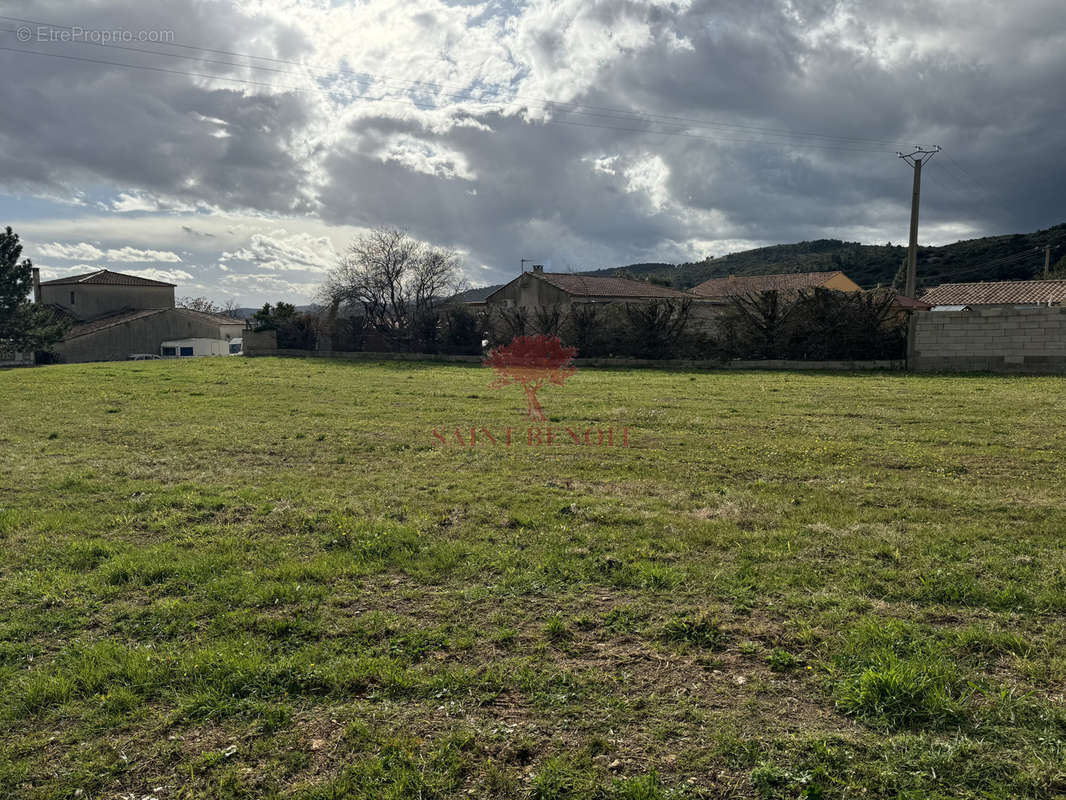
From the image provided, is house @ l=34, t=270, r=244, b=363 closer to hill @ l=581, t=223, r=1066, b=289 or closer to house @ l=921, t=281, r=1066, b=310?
hill @ l=581, t=223, r=1066, b=289

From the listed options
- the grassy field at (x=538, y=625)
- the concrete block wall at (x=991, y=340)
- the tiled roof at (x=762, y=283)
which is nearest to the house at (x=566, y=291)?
the tiled roof at (x=762, y=283)

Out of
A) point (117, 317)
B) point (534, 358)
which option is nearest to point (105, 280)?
point (117, 317)

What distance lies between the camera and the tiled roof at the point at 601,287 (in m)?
39.7

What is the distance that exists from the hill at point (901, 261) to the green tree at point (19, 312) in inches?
1677

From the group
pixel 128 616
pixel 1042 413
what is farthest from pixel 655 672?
pixel 1042 413

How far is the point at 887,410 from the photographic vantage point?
11.7 metres

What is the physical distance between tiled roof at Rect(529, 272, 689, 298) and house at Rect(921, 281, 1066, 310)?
58.0 feet

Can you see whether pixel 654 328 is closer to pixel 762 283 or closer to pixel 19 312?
pixel 762 283

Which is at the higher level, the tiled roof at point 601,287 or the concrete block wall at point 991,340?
the tiled roof at point 601,287

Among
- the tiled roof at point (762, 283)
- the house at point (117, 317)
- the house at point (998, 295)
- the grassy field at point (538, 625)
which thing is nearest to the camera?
the grassy field at point (538, 625)

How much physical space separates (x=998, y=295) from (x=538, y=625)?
48537 millimetres

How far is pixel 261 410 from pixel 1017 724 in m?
12.6

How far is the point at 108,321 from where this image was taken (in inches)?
1905

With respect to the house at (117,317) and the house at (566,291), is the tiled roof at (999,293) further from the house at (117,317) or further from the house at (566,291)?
the house at (117,317)
